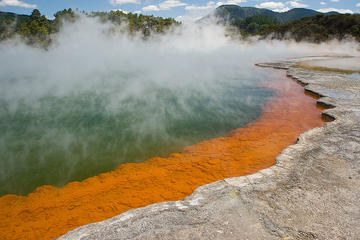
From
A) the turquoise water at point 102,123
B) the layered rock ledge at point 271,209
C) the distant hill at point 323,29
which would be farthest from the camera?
the distant hill at point 323,29

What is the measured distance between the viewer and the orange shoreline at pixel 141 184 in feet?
8.44

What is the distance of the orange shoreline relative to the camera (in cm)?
257

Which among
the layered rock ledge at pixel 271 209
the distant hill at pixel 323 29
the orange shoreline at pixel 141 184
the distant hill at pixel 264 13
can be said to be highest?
the distant hill at pixel 264 13

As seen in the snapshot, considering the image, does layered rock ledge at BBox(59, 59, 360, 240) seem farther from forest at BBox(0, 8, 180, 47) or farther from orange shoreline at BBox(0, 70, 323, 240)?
forest at BBox(0, 8, 180, 47)

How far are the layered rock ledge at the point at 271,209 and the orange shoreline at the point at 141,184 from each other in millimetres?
593

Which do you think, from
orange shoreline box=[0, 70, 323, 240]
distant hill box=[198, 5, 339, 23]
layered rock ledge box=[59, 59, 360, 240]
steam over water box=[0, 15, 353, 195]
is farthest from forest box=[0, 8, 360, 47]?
distant hill box=[198, 5, 339, 23]

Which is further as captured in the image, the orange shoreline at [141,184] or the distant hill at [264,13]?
the distant hill at [264,13]

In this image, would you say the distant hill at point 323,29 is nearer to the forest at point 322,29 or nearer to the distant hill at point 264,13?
the forest at point 322,29

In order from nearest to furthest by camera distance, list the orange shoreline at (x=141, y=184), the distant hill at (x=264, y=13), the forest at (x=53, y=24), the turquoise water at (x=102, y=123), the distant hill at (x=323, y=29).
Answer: the orange shoreline at (x=141, y=184) → the turquoise water at (x=102, y=123) → the forest at (x=53, y=24) → the distant hill at (x=323, y=29) → the distant hill at (x=264, y=13)

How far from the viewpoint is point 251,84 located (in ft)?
29.1

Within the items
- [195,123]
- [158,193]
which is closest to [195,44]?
[195,123]

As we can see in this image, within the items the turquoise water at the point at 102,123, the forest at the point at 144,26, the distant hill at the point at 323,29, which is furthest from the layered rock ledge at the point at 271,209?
the distant hill at the point at 323,29

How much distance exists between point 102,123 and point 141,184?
2.61m

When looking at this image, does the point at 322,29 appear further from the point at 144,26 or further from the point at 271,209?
the point at 271,209
